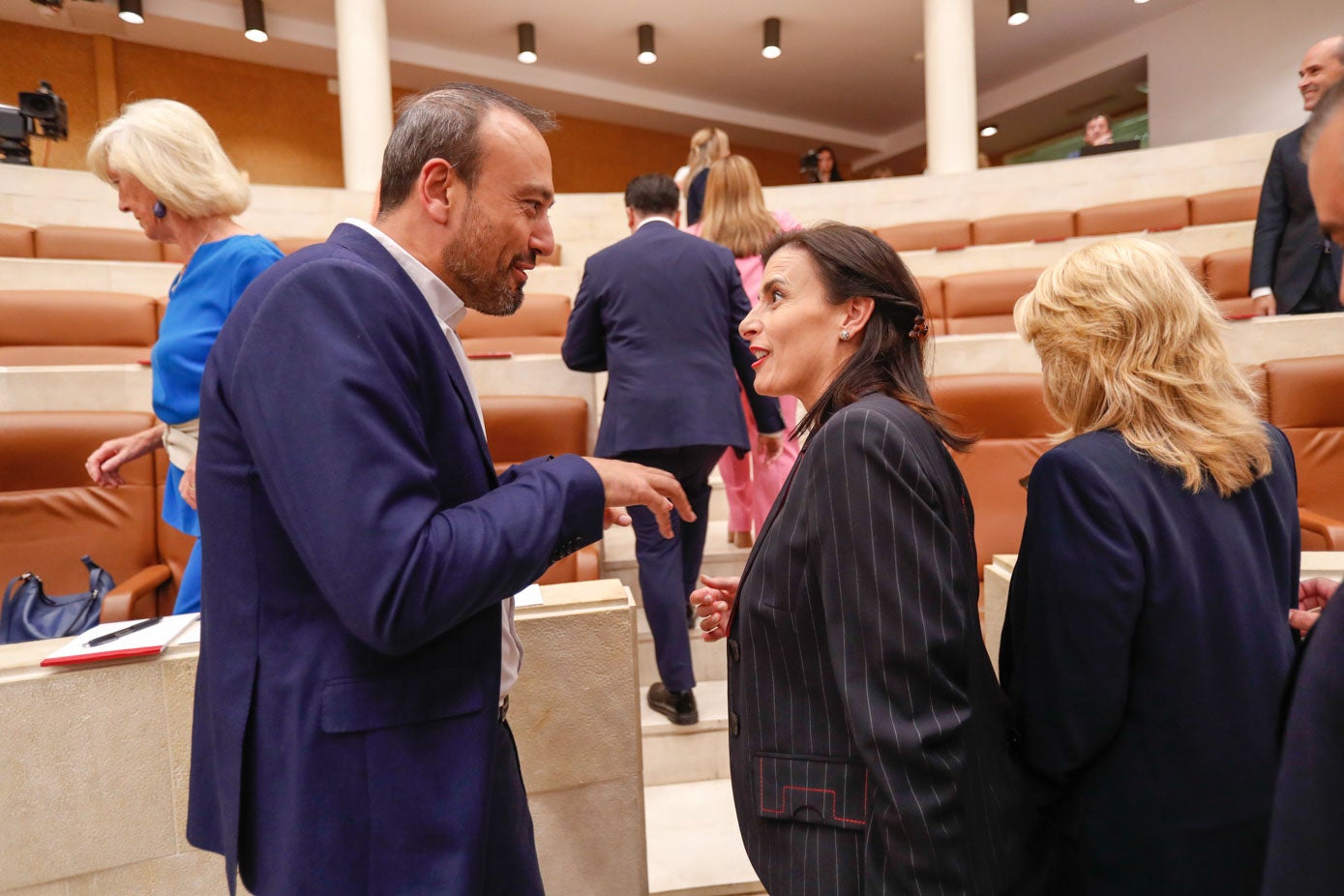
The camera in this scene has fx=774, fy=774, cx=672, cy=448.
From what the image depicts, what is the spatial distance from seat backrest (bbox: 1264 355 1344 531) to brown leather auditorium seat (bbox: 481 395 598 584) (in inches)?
85.6

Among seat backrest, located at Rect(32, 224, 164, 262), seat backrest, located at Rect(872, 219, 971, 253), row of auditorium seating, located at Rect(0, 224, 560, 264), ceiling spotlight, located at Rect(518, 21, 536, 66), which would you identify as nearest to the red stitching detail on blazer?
row of auditorium seating, located at Rect(0, 224, 560, 264)

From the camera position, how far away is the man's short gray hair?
31.1 inches

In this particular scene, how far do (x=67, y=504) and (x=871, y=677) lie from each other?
231cm

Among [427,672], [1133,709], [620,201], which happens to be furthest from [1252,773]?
[620,201]

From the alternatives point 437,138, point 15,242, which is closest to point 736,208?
point 437,138

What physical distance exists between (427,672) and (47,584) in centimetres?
204

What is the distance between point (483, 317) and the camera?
420 cm

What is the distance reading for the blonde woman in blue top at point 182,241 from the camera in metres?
1.38

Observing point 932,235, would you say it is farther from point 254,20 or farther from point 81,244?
point 254,20

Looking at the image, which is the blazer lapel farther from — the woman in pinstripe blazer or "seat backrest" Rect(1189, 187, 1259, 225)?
"seat backrest" Rect(1189, 187, 1259, 225)

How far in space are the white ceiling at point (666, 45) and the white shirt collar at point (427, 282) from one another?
323 inches

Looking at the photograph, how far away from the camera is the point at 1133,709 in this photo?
88cm

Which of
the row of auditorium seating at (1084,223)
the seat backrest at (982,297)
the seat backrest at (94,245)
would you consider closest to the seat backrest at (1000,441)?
the seat backrest at (982,297)

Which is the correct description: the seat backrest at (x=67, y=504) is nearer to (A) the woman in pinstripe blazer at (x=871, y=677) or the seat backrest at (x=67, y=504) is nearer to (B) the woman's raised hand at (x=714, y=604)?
(B) the woman's raised hand at (x=714, y=604)
